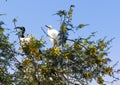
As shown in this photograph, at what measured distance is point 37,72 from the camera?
39.8 ft

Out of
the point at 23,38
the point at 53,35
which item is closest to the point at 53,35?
the point at 53,35

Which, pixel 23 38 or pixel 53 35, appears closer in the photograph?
pixel 23 38

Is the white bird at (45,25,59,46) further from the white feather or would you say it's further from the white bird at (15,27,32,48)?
the white bird at (15,27,32,48)

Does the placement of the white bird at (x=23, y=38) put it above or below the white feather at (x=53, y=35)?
below

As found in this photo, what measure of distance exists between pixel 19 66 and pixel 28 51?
458 mm

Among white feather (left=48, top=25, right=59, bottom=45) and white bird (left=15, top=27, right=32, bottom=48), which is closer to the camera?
white bird (left=15, top=27, right=32, bottom=48)

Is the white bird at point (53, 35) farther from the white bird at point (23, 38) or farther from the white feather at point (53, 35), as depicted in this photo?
the white bird at point (23, 38)

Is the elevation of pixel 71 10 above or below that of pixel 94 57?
above

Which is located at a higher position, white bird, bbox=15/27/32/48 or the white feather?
the white feather

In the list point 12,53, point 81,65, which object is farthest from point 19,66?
point 81,65

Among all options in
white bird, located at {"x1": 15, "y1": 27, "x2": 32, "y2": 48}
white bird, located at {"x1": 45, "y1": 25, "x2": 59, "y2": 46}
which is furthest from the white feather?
white bird, located at {"x1": 15, "y1": 27, "x2": 32, "y2": 48}

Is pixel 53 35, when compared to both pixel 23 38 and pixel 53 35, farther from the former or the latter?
pixel 23 38

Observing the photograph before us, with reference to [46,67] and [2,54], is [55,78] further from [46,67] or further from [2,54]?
[2,54]

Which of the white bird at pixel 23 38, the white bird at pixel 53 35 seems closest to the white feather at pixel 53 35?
the white bird at pixel 53 35
